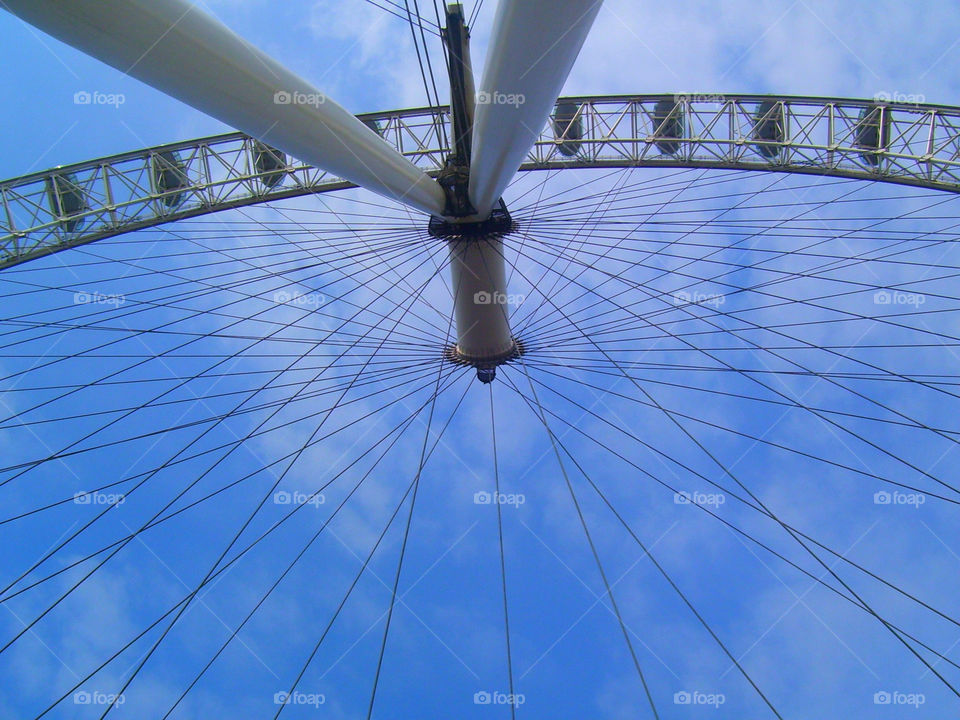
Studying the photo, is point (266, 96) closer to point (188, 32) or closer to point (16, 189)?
point (188, 32)

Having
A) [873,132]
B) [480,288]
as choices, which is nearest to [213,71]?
[480,288]

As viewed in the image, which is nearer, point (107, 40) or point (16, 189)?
point (107, 40)

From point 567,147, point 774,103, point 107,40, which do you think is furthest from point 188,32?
point 774,103

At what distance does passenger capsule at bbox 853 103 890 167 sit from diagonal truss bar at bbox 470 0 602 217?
1321cm

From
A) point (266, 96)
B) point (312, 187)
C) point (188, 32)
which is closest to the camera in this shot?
point (188, 32)

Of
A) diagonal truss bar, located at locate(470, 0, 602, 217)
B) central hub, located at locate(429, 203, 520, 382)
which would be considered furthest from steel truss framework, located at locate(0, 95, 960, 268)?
diagonal truss bar, located at locate(470, 0, 602, 217)

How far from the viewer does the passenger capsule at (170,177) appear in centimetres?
1591

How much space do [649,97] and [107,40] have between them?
15070mm

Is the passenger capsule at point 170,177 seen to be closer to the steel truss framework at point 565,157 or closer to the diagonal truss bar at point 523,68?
the steel truss framework at point 565,157

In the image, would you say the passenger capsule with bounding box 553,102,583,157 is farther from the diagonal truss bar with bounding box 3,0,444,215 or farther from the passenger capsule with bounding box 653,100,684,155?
the diagonal truss bar with bounding box 3,0,444,215

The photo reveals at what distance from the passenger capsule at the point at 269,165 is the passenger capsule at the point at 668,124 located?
9.87m

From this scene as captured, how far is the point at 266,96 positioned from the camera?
15.7 ft

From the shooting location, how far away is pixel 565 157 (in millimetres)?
16766

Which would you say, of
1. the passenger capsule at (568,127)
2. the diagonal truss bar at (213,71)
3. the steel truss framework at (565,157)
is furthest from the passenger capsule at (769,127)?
the diagonal truss bar at (213,71)
